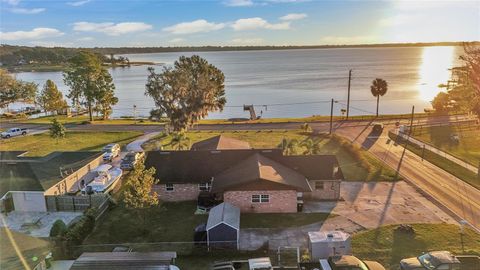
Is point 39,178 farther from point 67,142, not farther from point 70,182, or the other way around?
point 67,142

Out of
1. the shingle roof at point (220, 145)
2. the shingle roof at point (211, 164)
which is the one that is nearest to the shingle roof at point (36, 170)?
the shingle roof at point (211, 164)

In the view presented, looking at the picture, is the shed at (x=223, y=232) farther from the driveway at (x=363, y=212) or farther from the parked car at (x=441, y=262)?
the parked car at (x=441, y=262)

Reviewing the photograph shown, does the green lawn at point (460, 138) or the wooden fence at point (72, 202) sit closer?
the wooden fence at point (72, 202)

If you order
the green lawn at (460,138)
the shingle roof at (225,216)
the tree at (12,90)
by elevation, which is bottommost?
the green lawn at (460,138)

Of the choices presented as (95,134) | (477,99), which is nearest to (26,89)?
(95,134)

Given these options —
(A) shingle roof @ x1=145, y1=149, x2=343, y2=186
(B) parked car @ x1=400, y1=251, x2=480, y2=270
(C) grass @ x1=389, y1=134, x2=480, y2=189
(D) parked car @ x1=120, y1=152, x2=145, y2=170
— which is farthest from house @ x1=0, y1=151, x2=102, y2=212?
(C) grass @ x1=389, y1=134, x2=480, y2=189

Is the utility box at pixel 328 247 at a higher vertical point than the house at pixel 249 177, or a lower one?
lower

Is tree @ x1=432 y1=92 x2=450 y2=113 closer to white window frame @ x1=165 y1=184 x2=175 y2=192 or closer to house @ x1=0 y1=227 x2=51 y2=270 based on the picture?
white window frame @ x1=165 y1=184 x2=175 y2=192

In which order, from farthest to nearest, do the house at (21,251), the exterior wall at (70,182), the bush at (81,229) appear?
the exterior wall at (70,182) → the bush at (81,229) → the house at (21,251)
